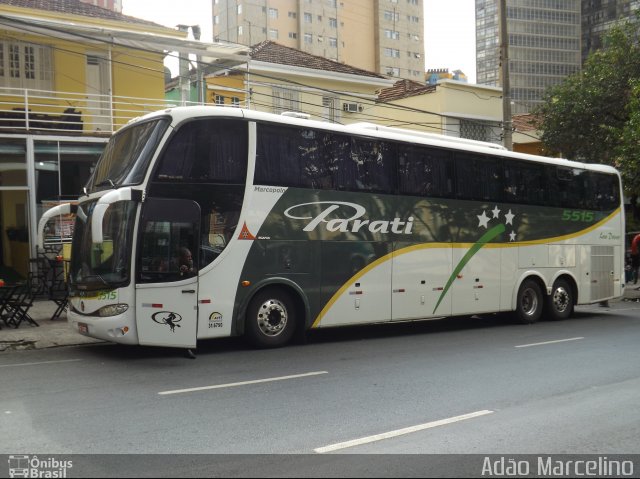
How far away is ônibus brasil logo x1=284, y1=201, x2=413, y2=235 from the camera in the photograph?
1175 cm

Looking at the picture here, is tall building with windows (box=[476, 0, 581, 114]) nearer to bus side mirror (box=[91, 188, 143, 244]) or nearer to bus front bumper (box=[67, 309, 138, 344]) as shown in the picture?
bus side mirror (box=[91, 188, 143, 244])

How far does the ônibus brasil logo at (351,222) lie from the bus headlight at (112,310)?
314 cm

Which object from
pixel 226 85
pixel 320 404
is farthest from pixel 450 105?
pixel 320 404

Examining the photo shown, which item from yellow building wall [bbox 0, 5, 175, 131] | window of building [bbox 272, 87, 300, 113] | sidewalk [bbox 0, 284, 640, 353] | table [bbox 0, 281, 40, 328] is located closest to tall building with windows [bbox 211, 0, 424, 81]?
window of building [bbox 272, 87, 300, 113]

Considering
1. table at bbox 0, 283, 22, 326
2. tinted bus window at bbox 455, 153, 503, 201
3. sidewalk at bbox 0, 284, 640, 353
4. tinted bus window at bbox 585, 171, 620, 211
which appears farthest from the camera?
tinted bus window at bbox 585, 171, 620, 211

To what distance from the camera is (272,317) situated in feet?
37.3

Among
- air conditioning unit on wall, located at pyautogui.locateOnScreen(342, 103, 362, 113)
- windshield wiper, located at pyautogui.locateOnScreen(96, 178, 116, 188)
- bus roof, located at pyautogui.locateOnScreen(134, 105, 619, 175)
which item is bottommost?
windshield wiper, located at pyautogui.locateOnScreen(96, 178, 116, 188)

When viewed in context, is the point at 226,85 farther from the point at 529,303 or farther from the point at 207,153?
the point at 207,153

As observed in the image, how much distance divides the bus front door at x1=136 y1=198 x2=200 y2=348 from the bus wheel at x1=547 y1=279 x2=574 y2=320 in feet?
32.0

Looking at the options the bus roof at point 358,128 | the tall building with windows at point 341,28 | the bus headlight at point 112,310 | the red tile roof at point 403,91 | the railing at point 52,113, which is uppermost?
the tall building with windows at point 341,28

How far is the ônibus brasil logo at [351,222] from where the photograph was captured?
1175cm

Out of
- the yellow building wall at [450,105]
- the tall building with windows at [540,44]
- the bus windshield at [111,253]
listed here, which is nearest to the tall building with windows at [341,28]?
the tall building with windows at [540,44]

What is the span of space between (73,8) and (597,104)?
1965 cm

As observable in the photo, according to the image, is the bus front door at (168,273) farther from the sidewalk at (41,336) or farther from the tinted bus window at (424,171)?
the tinted bus window at (424,171)
